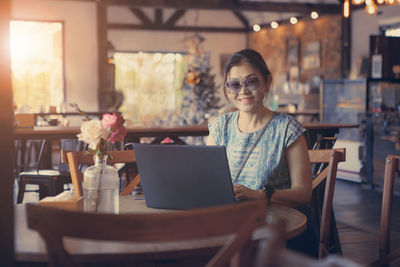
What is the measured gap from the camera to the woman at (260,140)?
6.91ft

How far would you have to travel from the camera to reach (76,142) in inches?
190

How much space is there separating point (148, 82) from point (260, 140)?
37.8 feet

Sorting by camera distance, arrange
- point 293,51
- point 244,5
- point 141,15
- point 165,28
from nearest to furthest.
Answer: point 244,5 → point 293,51 → point 141,15 → point 165,28

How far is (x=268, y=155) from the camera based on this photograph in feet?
6.98

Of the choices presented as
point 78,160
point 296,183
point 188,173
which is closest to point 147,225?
point 188,173

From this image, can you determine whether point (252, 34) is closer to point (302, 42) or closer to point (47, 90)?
point (302, 42)

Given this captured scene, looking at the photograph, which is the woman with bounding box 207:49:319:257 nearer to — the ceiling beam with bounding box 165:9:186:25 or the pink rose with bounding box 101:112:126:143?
the pink rose with bounding box 101:112:126:143

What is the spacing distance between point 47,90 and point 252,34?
224 inches

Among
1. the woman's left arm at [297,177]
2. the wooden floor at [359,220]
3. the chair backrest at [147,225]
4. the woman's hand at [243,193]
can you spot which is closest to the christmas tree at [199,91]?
the wooden floor at [359,220]

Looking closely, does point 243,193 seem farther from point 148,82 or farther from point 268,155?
point 148,82

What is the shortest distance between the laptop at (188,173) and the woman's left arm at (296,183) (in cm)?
24

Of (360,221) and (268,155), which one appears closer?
(268,155)

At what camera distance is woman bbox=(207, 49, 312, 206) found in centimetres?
211

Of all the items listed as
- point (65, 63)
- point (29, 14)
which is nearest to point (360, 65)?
point (65, 63)
